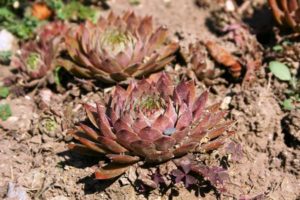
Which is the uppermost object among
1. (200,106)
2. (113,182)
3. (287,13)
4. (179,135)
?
(287,13)

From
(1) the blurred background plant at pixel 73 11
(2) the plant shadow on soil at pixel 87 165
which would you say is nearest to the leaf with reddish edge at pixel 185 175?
(2) the plant shadow on soil at pixel 87 165

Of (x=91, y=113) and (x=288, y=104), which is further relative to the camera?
(x=288, y=104)

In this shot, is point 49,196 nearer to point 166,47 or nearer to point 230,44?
point 166,47

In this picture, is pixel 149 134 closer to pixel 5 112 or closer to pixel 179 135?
pixel 179 135

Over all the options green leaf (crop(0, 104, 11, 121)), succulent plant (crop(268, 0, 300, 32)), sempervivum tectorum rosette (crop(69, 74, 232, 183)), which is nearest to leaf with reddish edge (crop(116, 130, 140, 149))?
sempervivum tectorum rosette (crop(69, 74, 232, 183))

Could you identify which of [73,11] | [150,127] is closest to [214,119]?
[150,127]

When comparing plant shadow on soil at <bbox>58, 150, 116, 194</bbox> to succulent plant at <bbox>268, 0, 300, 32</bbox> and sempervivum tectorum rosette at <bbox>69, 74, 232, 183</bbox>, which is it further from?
succulent plant at <bbox>268, 0, 300, 32</bbox>

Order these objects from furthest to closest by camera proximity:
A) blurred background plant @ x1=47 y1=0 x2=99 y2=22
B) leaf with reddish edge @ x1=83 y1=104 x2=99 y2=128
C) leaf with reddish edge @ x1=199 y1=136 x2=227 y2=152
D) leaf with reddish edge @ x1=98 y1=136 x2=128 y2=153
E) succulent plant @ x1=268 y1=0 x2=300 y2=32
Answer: blurred background plant @ x1=47 y1=0 x2=99 y2=22
succulent plant @ x1=268 y1=0 x2=300 y2=32
leaf with reddish edge @ x1=83 y1=104 x2=99 y2=128
leaf with reddish edge @ x1=199 y1=136 x2=227 y2=152
leaf with reddish edge @ x1=98 y1=136 x2=128 y2=153

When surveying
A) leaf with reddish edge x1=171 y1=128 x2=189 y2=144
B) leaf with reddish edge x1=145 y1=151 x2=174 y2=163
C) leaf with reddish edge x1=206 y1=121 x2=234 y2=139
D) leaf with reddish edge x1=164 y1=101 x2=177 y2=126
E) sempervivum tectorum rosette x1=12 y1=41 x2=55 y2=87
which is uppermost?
sempervivum tectorum rosette x1=12 y1=41 x2=55 y2=87
